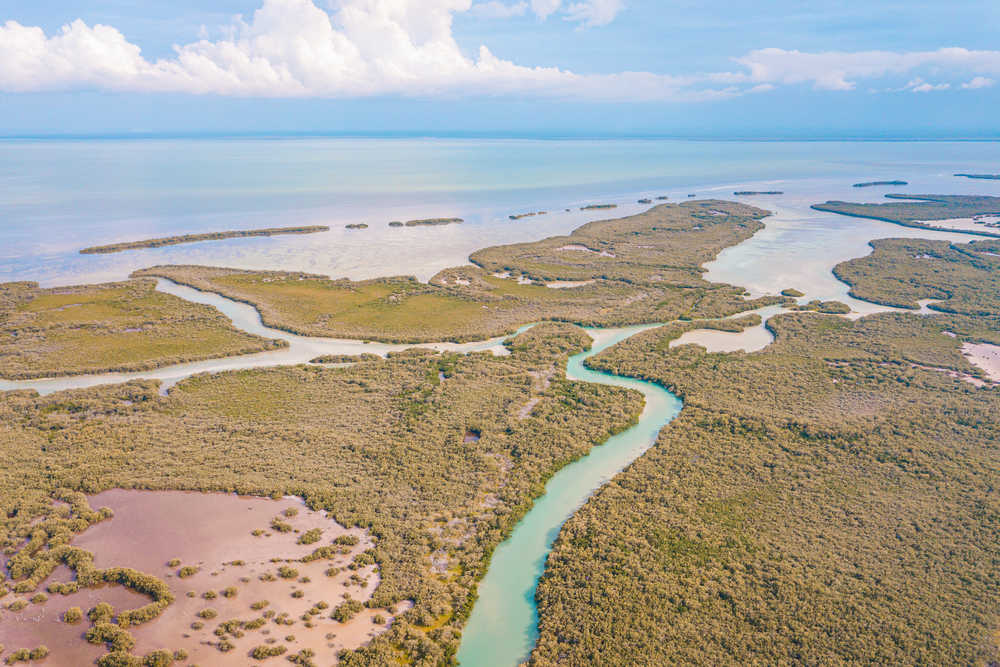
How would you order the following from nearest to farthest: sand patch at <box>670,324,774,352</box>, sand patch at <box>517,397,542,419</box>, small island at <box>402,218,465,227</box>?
sand patch at <box>517,397,542,419</box> → sand patch at <box>670,324,774,352</box> → small island at <box>402,218,465,227</box>

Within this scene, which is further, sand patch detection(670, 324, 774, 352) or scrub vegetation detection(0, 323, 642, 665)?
sand patch detection(670, 324, 774, 352)

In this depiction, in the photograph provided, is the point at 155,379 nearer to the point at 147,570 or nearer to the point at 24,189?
the point at 147,570

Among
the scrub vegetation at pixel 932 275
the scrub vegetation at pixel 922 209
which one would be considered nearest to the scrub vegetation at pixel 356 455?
the scrub vegetation at pixel 932 275

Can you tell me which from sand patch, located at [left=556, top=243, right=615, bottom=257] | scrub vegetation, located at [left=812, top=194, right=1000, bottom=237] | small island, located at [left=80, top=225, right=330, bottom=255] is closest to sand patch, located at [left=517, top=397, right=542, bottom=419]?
sand patch, located at [left=556, top=243, right=615, bottom=257]

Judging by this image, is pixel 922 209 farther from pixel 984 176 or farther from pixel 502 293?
pixel 502 293

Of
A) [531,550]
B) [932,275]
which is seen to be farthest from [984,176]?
[531,550]

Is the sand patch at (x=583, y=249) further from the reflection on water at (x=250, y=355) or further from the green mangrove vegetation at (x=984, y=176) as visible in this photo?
the green mangrove vegetation at (x=984, y=176)

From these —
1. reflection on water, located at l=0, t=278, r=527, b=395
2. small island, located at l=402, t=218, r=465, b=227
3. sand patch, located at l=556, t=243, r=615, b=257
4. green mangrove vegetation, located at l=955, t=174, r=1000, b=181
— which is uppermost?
green mangrove vegetation, located at l=955, t=174, r=1000, b=181

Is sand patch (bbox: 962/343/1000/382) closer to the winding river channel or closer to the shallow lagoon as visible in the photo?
the shallow lagoon
